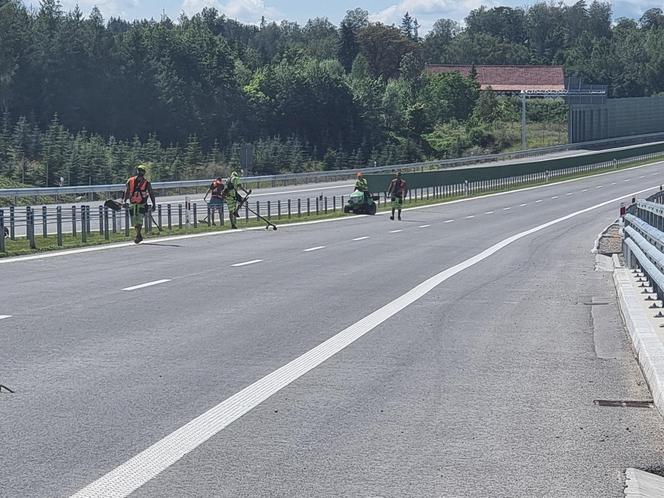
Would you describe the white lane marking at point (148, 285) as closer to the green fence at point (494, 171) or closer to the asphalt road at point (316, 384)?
the asphalt road at point (316, 384)

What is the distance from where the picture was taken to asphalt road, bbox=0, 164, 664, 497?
285 inches

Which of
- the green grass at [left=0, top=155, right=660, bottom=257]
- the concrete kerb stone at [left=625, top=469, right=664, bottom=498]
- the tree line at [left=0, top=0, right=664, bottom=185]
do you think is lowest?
the green grass at [left=0, top=155, right=660, bottom=257]

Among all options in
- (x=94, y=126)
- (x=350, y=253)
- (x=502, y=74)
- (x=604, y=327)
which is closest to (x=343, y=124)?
(x=94, y=126)

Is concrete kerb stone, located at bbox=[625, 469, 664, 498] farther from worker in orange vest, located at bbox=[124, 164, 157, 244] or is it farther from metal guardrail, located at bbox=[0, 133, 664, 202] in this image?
metal guardrail, located at bbox=[0, 133, 664, 202]

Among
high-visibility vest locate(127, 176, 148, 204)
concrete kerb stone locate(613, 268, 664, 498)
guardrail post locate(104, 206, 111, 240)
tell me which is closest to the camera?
concrete kerb stone locate(613, 268, 664, 498)

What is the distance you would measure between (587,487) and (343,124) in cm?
13434

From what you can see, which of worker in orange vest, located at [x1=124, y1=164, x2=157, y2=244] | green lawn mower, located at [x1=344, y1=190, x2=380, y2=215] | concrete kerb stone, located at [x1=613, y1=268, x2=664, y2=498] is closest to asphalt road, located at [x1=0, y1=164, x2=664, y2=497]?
concrete kerb stone, located at [x1=613, y1=268, x2=664, y2=498]

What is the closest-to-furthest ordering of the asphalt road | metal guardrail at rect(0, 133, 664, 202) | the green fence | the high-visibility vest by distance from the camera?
the asphalt road < the high-visibility vest < metal guardrail at rect(0, 133, 664, 202) < the green fence

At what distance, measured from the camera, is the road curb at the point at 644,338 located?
9711 mm

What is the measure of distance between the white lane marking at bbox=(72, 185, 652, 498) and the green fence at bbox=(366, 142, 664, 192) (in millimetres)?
55397

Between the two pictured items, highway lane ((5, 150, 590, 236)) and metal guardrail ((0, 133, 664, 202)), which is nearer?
highway lane ((5, 150, 590, 236))

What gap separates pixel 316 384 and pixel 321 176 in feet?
247

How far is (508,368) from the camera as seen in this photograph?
1121cm

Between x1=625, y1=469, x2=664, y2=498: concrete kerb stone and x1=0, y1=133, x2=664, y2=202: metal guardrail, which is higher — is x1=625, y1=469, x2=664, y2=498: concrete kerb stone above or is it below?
below
